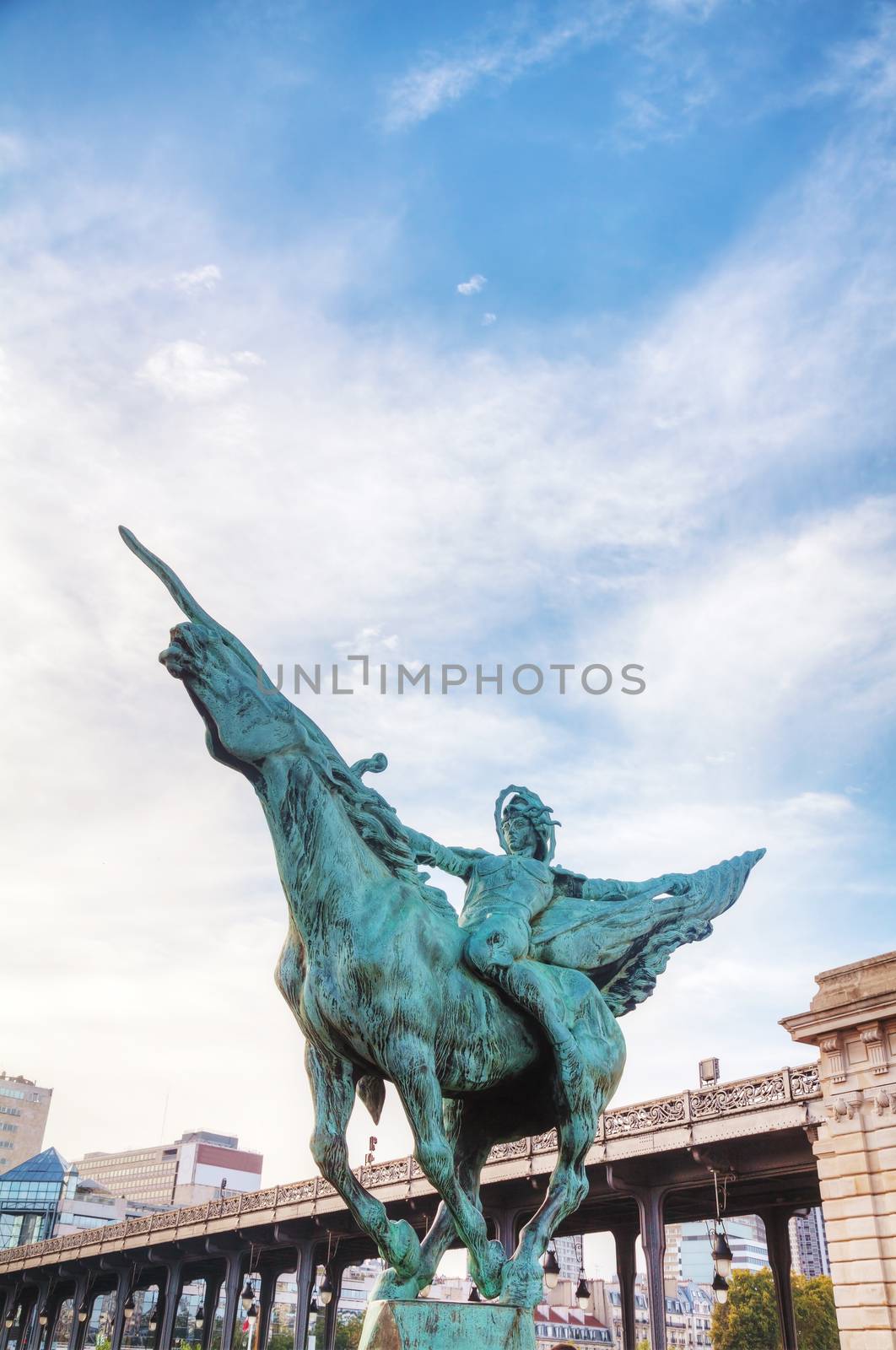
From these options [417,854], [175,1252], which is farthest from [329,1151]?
[175,1252]

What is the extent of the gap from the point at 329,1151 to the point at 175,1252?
35.8m

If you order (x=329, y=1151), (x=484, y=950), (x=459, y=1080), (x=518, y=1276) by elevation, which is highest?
(x=484, y=950)

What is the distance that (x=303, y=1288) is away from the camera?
2675cm

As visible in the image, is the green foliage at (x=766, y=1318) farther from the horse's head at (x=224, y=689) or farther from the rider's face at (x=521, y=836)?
the horse's head at (x=224, y=689)

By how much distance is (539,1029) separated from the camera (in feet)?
14.1

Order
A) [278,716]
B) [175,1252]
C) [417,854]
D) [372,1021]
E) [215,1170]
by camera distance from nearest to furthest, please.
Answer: [372,1021]
[278,716]
[417,854]
[175,1252]
[215,1170]

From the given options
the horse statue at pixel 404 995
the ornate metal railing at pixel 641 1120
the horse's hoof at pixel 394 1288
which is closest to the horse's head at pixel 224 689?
the horse statue at pixel 404 995

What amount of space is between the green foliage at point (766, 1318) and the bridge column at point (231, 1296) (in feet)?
74.4

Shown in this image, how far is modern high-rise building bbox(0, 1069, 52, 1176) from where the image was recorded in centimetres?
11106

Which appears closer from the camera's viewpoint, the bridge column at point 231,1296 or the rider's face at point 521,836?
the rider's face at point 521,836

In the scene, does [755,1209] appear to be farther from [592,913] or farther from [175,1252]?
[592,913]

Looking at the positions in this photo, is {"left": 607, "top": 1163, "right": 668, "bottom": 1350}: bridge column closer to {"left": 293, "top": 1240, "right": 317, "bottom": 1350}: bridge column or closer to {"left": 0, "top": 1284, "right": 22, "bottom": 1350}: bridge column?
{"left": 293, "top": 1240, "right": 317, "bottom": 1350}: bridge column

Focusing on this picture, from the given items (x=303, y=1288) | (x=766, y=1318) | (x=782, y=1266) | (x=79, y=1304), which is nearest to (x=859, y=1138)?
(x=782, y=1266)

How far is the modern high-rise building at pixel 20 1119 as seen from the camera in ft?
364
